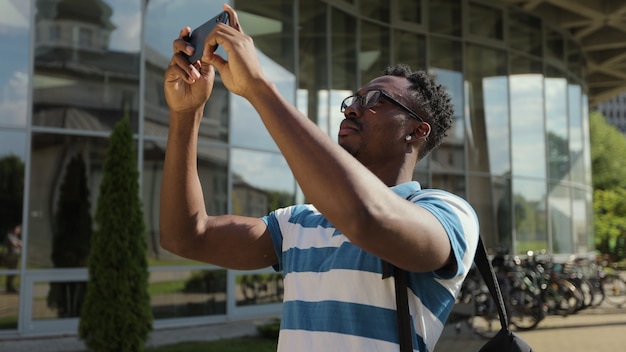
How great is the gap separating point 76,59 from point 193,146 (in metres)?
7.30

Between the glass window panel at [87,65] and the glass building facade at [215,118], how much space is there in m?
0.02

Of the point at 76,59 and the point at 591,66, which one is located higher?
the point at 591,66

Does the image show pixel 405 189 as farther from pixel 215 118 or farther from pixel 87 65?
pixel 215 118

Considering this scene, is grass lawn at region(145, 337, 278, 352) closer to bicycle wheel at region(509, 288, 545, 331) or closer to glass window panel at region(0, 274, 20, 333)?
glass window panel at region(0, 274, 20, 333)

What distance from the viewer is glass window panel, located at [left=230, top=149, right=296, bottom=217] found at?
934cm

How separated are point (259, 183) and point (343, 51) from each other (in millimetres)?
3171

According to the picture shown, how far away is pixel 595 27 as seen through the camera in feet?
51.8

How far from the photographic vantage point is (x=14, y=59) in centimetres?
788

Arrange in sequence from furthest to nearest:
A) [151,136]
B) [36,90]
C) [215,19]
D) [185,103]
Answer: [151,136] < [36,90] < [185,103] < [215,19]

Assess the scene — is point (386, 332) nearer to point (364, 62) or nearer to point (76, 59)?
point (76, 59)

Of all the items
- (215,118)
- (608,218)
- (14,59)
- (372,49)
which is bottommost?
(608,218)

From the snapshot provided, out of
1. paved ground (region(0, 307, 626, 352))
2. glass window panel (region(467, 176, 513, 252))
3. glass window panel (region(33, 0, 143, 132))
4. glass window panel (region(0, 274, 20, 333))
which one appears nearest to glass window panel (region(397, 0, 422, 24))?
glass window panel (region(467, 176, 513, 252))

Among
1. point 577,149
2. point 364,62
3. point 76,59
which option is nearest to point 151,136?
point 76,59

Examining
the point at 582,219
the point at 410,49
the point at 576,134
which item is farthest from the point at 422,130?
the point at 582,219
